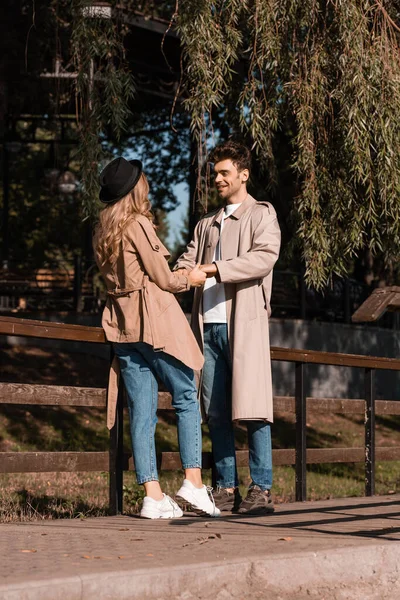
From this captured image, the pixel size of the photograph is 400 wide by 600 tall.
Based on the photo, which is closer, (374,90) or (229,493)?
(229,493)

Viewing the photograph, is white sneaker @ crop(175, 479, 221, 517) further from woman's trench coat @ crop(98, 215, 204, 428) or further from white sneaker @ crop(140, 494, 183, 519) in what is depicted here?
woman's trench coat @ crop(98, 215, 204, 428)

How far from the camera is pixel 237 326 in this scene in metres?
6.36

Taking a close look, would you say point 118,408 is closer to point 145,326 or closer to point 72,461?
point 72,461

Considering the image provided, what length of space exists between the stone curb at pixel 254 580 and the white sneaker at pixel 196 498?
1.39 m

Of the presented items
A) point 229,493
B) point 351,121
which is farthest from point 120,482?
point 351,121

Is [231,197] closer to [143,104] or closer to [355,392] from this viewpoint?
[355,392]

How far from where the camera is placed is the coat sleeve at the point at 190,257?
21.6 ft

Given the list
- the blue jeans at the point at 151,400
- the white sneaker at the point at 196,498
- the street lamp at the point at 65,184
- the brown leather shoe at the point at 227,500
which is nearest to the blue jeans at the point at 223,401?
the brown leather shoe at the point at 227,500

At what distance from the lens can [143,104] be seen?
25156mm

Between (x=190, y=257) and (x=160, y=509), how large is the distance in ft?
5.15

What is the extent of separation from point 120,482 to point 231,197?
1872mm

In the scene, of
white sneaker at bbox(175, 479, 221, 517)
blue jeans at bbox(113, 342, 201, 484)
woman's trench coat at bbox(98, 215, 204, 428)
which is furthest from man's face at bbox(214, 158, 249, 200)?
white sneaker at bbox(175, 479, 221, 517)

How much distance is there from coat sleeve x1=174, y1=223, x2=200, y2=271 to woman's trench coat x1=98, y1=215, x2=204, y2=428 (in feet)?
1.72

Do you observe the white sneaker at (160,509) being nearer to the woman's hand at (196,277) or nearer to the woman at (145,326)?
the woman at (145,326)
